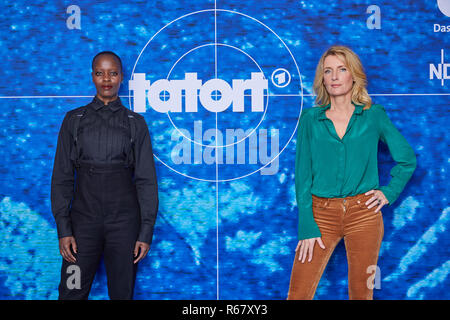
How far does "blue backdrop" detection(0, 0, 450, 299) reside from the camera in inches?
117

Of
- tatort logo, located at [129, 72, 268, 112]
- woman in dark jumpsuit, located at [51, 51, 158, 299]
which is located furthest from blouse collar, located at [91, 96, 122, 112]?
tatort logo, located at [129, 72, 268, 112]

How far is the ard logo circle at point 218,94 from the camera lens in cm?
297

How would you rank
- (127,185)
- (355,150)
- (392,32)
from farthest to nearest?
(392,32), (127,185), (355,150)

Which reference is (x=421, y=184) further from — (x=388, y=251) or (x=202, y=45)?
(x=202, y=45)

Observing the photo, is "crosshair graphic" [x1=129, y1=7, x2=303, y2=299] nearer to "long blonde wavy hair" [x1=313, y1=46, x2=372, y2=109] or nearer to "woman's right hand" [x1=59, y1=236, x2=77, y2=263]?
"long blonde wavy hair" [x1=313, y1=46, x2=372, y2=109]

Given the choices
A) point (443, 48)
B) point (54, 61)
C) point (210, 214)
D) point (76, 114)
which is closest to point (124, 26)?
point (54, 61)

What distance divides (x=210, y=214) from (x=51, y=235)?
114 cm

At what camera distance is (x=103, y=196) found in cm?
241

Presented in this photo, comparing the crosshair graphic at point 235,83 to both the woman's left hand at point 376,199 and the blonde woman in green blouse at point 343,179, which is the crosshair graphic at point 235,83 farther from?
the woman's left hand at point 376,199

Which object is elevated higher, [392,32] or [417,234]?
[392,32]

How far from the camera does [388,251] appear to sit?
298cm

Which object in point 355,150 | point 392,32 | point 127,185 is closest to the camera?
point 355,150

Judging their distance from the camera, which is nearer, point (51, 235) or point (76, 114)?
point (76, 114)

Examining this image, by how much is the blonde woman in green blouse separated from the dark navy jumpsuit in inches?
35.6
